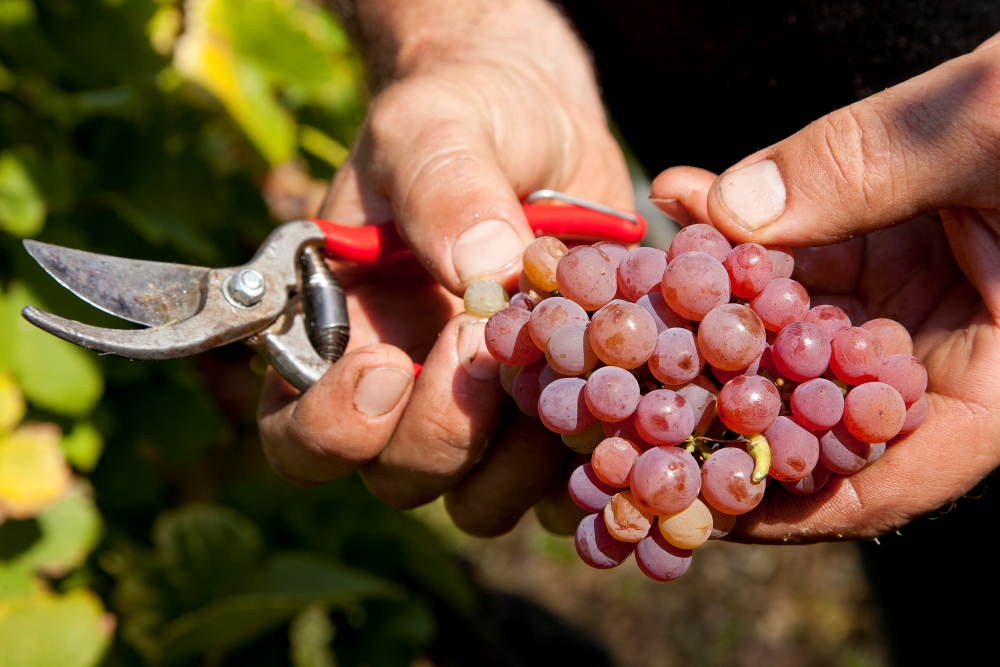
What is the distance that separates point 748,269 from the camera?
1020 millimetres

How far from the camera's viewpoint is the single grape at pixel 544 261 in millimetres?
1125

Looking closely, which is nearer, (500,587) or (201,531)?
(201,531)

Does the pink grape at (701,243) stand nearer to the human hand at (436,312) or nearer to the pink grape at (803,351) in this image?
the pink grape at (803,351)

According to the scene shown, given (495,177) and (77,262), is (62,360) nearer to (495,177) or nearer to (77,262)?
(77,262)

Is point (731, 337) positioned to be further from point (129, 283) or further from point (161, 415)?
point (161, 415)

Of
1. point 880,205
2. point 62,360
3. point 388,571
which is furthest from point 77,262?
point 388,571

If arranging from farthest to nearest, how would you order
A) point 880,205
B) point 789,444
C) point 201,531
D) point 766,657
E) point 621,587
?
point 621,587 < point 766,657 < point 201,531 < point 880,205 < point 789,444

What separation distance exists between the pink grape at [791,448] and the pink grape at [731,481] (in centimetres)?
4

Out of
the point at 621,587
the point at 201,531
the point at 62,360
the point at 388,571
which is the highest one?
the point at 62,360

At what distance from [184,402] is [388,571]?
87cm

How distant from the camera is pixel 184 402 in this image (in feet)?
7.60

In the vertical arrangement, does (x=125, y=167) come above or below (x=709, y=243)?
below

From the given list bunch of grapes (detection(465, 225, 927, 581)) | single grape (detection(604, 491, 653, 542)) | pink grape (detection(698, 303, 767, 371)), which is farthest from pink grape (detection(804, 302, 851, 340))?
single grape (detection(604, 491, 653, 542))

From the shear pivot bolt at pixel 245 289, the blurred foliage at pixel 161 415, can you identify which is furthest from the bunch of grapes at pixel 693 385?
the blurred foliage at pixel 161 415
